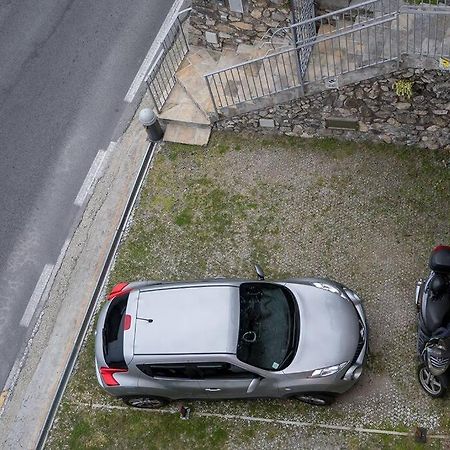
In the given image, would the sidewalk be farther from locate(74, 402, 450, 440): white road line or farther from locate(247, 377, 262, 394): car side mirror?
locate(247, 377, 262, 394): car side mirror

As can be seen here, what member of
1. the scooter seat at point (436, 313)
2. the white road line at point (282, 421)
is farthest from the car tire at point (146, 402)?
the scooter seat at point (436, 313)

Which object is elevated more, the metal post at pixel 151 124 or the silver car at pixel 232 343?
the metal post at pixel 151 124

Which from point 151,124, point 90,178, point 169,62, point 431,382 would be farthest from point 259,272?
point 169,62

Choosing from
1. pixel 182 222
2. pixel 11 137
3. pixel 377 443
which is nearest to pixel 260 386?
pixel 377 443

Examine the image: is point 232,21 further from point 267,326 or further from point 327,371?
point 327,371

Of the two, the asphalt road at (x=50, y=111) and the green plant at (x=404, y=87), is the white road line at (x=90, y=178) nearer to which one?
the asphalt road at (x=50, y=111)

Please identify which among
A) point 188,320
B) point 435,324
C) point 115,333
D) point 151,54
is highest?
point 151,54
